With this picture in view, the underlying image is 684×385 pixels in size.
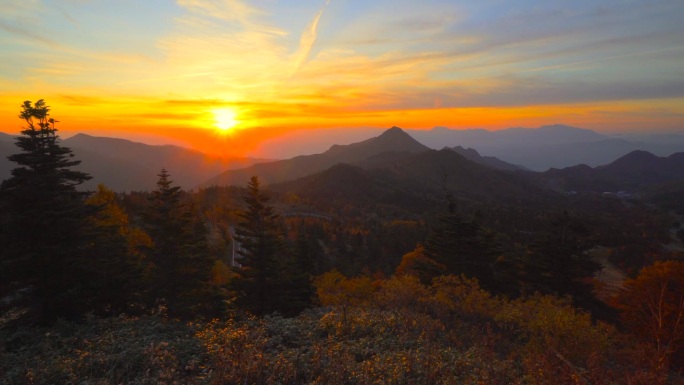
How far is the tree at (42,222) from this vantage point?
14812mm

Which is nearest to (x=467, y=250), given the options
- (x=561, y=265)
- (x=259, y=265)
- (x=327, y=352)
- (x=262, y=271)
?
(x=561, y=265)

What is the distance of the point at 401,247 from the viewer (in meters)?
78.8

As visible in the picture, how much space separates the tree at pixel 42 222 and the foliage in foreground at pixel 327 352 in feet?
5.65

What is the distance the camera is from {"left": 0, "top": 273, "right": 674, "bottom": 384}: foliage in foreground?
9227 mm

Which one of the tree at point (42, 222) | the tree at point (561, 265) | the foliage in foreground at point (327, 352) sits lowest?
→ the tree at point (561, 265)

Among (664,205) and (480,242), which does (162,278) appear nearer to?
(480,242)

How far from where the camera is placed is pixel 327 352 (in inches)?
445

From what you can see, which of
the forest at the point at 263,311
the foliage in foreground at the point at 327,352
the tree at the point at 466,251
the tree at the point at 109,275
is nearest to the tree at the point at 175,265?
the forest at the point at 263,311

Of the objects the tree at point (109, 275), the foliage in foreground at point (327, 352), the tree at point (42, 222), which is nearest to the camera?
the foliage in foreground at point (327, 352)

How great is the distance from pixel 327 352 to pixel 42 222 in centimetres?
1281

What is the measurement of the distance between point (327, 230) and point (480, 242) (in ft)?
192

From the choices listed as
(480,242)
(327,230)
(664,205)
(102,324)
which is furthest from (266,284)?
(664,205)

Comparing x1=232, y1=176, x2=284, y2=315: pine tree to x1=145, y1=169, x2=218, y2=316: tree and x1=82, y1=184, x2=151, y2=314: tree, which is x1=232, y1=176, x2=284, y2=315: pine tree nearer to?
x1=145, y1=169, x2=218, y2=316: tree

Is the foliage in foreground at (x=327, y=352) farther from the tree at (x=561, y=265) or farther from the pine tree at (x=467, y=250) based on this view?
the tree at (x=561, y=265)
